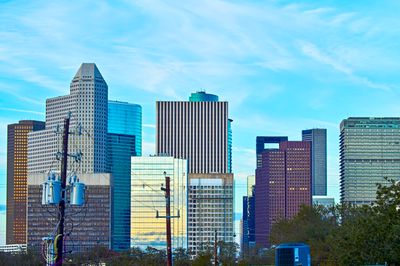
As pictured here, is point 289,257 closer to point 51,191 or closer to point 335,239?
point 51,191

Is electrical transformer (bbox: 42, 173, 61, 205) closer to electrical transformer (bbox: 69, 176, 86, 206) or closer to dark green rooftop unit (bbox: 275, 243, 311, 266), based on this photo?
electrical transformer (bbox: 69, 176, 86, 206)

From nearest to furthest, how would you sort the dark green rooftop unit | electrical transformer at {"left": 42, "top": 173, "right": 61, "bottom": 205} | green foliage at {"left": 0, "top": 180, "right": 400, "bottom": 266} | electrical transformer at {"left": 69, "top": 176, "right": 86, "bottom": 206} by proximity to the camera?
1. electrical transformer at {"left": 42, "top": 173, "right": 61, "bottom": 205}
2. electrical transformer at {"left": 69, "top": 176, "right": 86, "bottom": 206}
3. the dark green rooftop unit
4. green foliage at {"left": 0, "top": 180, "right": 400, "bottom": 266}

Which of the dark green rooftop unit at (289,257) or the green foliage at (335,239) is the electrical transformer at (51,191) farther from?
the green foliage at (335,239)

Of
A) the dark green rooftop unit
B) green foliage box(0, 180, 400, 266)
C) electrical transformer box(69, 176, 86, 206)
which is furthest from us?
green foliage box(0, 180, 400, 266)

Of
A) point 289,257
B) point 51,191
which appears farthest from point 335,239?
point 51,191

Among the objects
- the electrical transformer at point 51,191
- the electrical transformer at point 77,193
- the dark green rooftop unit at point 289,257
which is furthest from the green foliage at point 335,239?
the electrical transformer at point 51,191

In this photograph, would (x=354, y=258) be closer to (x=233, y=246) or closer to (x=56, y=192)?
(x=56, y=192)

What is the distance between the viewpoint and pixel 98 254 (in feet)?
375

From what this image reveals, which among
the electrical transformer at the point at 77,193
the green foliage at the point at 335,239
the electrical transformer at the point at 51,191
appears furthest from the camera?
the green foliage at the point at 335,239

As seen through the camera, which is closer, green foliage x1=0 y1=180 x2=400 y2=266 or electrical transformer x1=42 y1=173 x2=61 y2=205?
electrical transformer x1=42 y1=173 x2=61 y2=205

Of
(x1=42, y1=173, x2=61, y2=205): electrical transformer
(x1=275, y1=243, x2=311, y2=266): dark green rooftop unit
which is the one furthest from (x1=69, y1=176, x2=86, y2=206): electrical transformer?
(x1=275, y1=243, x2=311, y2=266): dark green rooftop unit

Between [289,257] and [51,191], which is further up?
[51,191]

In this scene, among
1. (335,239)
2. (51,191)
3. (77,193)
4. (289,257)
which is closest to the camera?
(51,191)

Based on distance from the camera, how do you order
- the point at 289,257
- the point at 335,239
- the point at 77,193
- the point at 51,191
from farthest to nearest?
1. the point at 335,239
2. the point at 289,257
3. the point at 77,193
4. the point at 51,191
